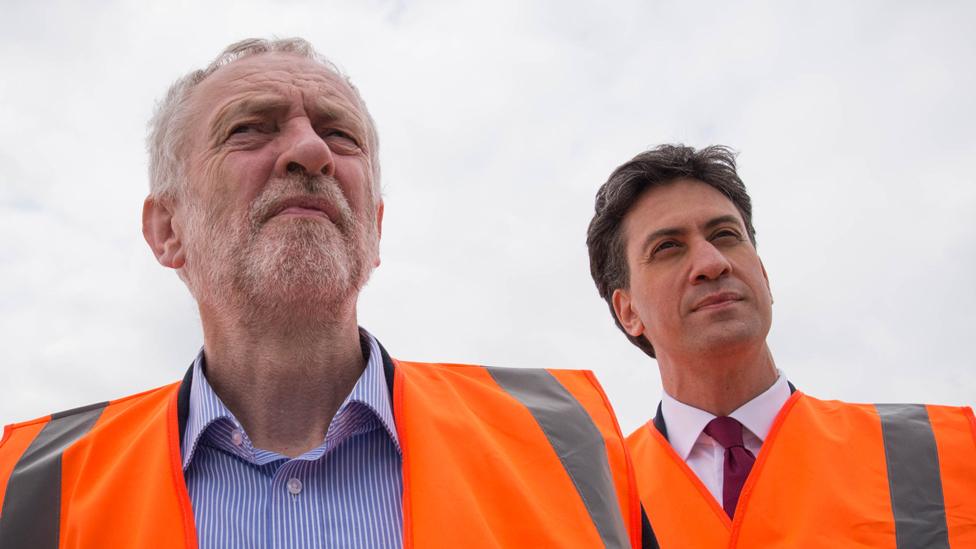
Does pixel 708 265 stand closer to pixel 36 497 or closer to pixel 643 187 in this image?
pixel 643 187

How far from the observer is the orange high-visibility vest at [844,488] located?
3.14 meters

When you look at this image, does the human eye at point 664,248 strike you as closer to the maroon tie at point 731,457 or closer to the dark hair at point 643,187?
the dark hair at point 643,187

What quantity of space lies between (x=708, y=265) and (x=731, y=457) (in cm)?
95

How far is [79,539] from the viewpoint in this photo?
2191mm

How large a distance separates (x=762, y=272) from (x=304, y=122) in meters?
2.65

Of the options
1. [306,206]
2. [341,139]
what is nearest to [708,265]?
[341,139]

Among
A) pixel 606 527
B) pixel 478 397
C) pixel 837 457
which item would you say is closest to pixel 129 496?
pixel 478 397

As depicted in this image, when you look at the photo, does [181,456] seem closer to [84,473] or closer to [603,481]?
[84,473]

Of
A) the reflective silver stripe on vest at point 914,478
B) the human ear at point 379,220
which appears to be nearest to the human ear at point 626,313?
the reflective silver stripe on vest at point 914,478

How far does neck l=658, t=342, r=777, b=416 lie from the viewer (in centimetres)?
411

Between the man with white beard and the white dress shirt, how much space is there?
129 cm

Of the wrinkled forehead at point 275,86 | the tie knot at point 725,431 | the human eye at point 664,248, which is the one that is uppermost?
the wrinkled forehead at point 275,86

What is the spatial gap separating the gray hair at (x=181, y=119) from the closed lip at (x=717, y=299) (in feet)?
5.79

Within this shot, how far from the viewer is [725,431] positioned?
3949mm
